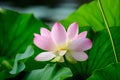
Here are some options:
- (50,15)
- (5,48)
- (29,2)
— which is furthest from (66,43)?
(29,2)

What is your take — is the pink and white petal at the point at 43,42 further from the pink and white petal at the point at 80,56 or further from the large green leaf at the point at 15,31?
the large green leaf at the point at 15,31

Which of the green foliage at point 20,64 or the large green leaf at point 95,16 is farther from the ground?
the large green leaf at point 95,16

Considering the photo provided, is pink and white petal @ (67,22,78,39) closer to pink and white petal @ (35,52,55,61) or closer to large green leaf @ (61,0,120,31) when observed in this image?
pink and white petal @ (35,52,55,61)

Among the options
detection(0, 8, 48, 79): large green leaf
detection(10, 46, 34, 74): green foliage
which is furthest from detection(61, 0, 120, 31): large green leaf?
detection(10, 46, 34, 74): green foliage

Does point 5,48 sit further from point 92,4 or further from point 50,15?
point 50,15

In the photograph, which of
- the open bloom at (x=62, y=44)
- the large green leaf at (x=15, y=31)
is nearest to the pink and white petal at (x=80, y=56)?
the open bloom at (x=62, y=44)

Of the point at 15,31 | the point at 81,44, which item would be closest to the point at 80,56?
the point at 81,44

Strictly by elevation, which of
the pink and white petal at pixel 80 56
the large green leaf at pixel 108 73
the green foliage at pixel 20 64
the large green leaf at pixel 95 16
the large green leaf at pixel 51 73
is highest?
the large green leaf at pixel 95 16
